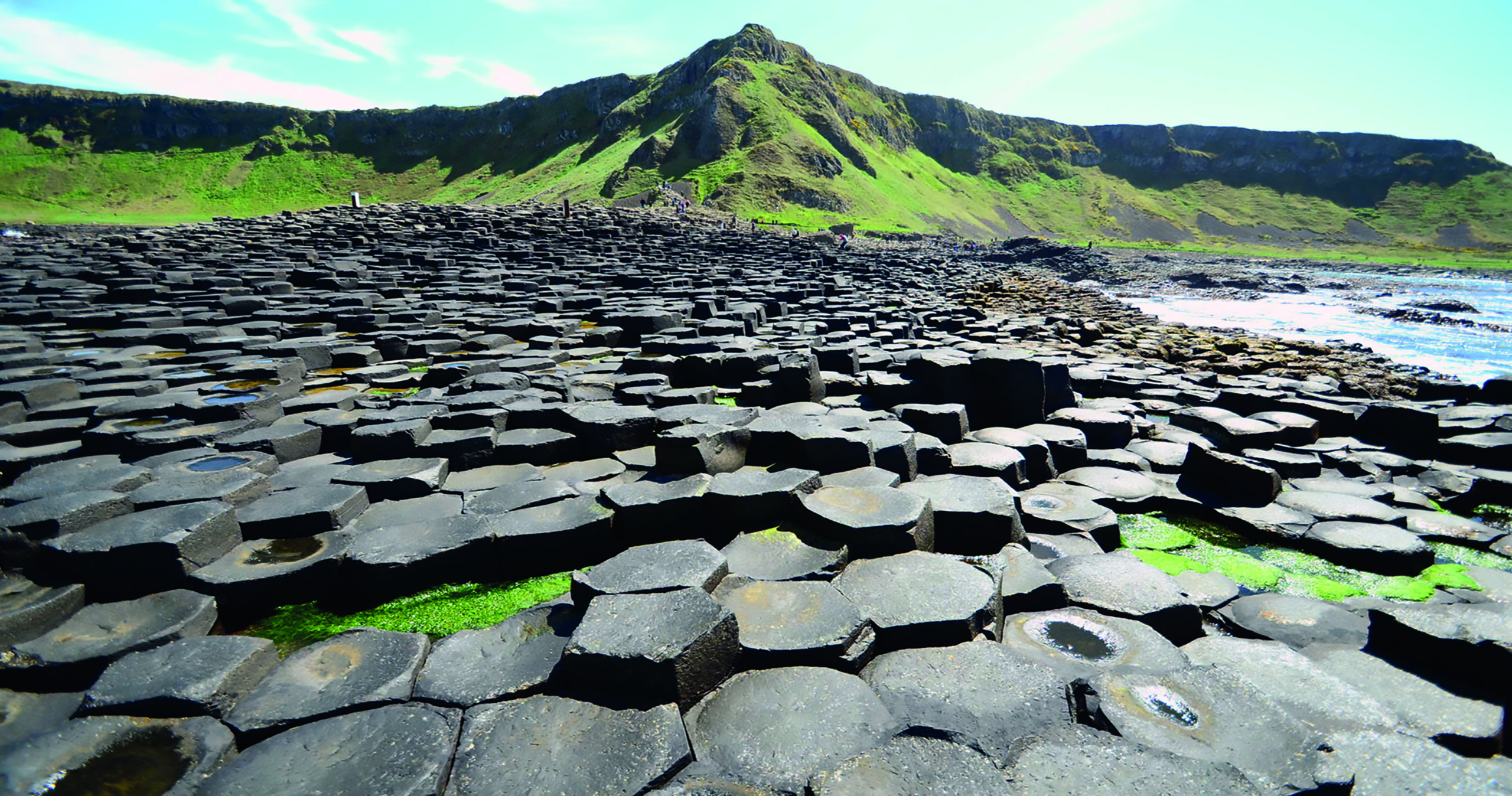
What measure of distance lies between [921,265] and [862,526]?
23339mm

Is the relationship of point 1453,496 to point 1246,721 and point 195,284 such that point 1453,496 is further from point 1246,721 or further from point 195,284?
point 195,284

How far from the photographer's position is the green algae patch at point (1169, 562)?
10.6 ft

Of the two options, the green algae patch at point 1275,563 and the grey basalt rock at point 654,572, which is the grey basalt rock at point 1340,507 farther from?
the grey basalt rock at point 654,572

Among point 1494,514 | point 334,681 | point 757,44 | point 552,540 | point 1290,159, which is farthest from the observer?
A: point 1290,159

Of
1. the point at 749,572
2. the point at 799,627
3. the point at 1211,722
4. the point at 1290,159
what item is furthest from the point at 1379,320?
the point at 1290,159

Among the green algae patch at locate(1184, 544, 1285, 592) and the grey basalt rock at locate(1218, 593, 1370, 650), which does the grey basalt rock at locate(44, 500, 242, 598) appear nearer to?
the grey basalt rock at locate(1218, 593, 1370, 650)

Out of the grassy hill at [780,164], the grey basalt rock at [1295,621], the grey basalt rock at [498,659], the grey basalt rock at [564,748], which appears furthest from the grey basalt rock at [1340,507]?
the grassy hill at [780,164]

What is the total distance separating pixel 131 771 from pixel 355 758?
59cm

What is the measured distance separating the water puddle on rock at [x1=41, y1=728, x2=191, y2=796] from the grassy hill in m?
45.5

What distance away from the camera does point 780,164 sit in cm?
5562

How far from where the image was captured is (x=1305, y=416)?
17.3 ft

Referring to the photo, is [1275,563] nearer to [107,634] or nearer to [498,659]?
[498,659]

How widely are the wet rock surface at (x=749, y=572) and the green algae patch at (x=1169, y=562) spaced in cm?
3

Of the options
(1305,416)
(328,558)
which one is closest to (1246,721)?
(328,558)
